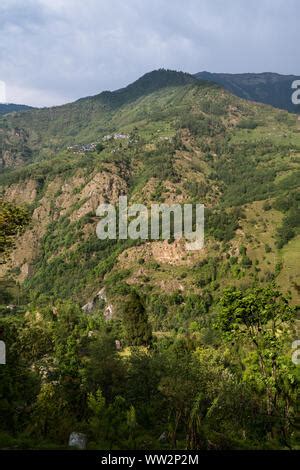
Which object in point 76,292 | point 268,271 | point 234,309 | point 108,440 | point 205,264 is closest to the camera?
point 108,440

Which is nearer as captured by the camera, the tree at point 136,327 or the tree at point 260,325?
the tree at point 260,325

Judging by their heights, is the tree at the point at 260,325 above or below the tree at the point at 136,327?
above

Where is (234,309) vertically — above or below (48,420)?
above

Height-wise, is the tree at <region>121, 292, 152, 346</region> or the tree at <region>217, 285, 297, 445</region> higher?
the tree at <region>217, 285, 297, 445</region>

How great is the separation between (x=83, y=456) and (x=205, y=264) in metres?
135

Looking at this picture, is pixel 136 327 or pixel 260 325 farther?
pixel 136 327

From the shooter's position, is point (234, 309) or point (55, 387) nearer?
point (234, 309)

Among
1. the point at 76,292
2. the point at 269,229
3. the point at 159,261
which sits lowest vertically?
the point at 76,292

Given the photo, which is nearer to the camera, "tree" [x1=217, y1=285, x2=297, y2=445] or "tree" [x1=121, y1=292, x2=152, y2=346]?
"tree" [x1=217, y1=285, x2=297, y2=445]

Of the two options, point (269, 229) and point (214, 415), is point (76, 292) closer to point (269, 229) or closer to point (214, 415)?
point (269, 229)

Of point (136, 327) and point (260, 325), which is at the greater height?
point (260, 325)

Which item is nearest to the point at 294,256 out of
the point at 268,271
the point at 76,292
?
the point at 268,271

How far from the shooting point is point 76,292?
184 m

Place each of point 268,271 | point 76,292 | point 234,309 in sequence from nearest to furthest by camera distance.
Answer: point 234,309 → point 268,271 → point 76,292
